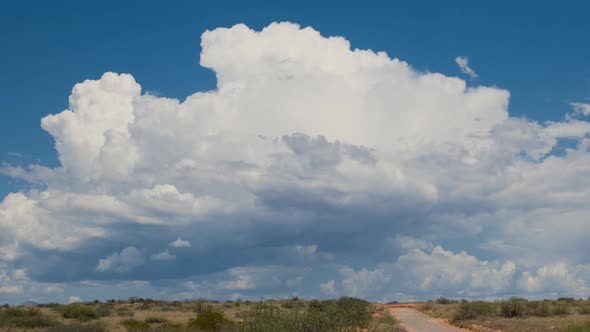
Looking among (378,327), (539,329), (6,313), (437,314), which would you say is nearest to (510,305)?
(437,314)

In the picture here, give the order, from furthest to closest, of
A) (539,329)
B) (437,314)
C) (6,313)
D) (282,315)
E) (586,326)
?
(437,314)
(6,313)
(539,329)
(586,326)
(282,315)

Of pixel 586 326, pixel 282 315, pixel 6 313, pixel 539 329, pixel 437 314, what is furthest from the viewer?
pixel 437 314

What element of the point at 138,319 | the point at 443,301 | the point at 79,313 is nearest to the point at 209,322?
the point at 138,319

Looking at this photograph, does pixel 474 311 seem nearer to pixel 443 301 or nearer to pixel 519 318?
pixel 519 318

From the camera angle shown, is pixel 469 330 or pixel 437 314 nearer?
pixel 469 330

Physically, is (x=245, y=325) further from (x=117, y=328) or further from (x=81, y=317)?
(x=81, y=317)

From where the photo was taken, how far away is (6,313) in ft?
166

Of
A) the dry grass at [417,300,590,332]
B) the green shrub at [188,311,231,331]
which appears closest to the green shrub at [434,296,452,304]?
the dry grass at [417,300,590,332]

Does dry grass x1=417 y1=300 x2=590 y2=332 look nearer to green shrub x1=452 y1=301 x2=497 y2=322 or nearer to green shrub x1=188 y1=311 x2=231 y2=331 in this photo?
green shrub x1=452 y1=301 x2=497 y2=322

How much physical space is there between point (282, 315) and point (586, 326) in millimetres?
20059

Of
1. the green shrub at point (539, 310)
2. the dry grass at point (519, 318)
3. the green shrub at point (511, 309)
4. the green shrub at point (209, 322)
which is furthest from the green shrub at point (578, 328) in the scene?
the green shrub at point (539, 310)

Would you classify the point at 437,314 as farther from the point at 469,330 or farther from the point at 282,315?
the point at 282,315

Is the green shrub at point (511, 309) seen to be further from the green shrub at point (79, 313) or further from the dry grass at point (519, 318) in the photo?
the green shrub at point (79, 313)

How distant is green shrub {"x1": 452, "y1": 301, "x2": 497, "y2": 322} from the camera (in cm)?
5084
